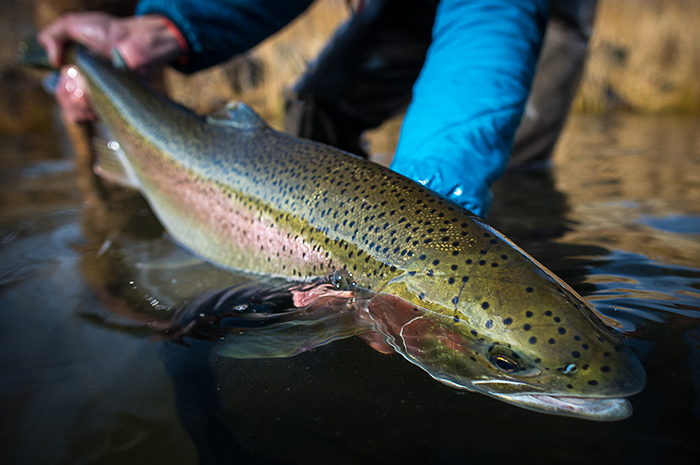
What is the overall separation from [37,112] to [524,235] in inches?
498

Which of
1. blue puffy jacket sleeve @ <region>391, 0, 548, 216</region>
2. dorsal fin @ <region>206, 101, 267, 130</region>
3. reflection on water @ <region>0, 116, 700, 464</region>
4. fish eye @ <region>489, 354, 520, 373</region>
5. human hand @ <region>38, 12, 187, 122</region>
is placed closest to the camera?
reflection on water @ <region>0, 116, 700, 464</region>

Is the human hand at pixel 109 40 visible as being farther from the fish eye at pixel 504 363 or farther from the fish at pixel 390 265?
the fish eye at pixel 504 363

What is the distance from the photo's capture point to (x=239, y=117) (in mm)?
2186

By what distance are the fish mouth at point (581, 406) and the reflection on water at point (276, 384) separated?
0.02m

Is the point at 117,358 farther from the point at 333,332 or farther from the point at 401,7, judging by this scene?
the point at 401,7

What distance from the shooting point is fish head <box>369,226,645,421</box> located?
1008mm

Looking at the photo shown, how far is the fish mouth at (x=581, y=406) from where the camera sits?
999 mm

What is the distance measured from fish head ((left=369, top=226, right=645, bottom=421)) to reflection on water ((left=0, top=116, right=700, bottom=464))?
0.15ft

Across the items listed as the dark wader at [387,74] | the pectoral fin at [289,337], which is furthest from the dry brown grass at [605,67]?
the pectoral fin at [289,337]

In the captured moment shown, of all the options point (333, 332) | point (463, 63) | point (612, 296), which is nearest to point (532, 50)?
point (463, 63)

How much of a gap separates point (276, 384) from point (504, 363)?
1.98 ft

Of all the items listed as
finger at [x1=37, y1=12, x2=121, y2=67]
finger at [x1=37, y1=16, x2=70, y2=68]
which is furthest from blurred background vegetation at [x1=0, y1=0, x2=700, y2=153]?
finger at [x1=37, y1=16, x2=70, y2=68]

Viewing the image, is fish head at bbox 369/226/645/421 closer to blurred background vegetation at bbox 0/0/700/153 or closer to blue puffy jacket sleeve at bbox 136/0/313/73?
blue puffy jacket sleeve at bbox 136/0/313/73

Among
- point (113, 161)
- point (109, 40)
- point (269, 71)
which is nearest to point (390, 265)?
point (113, 161)
